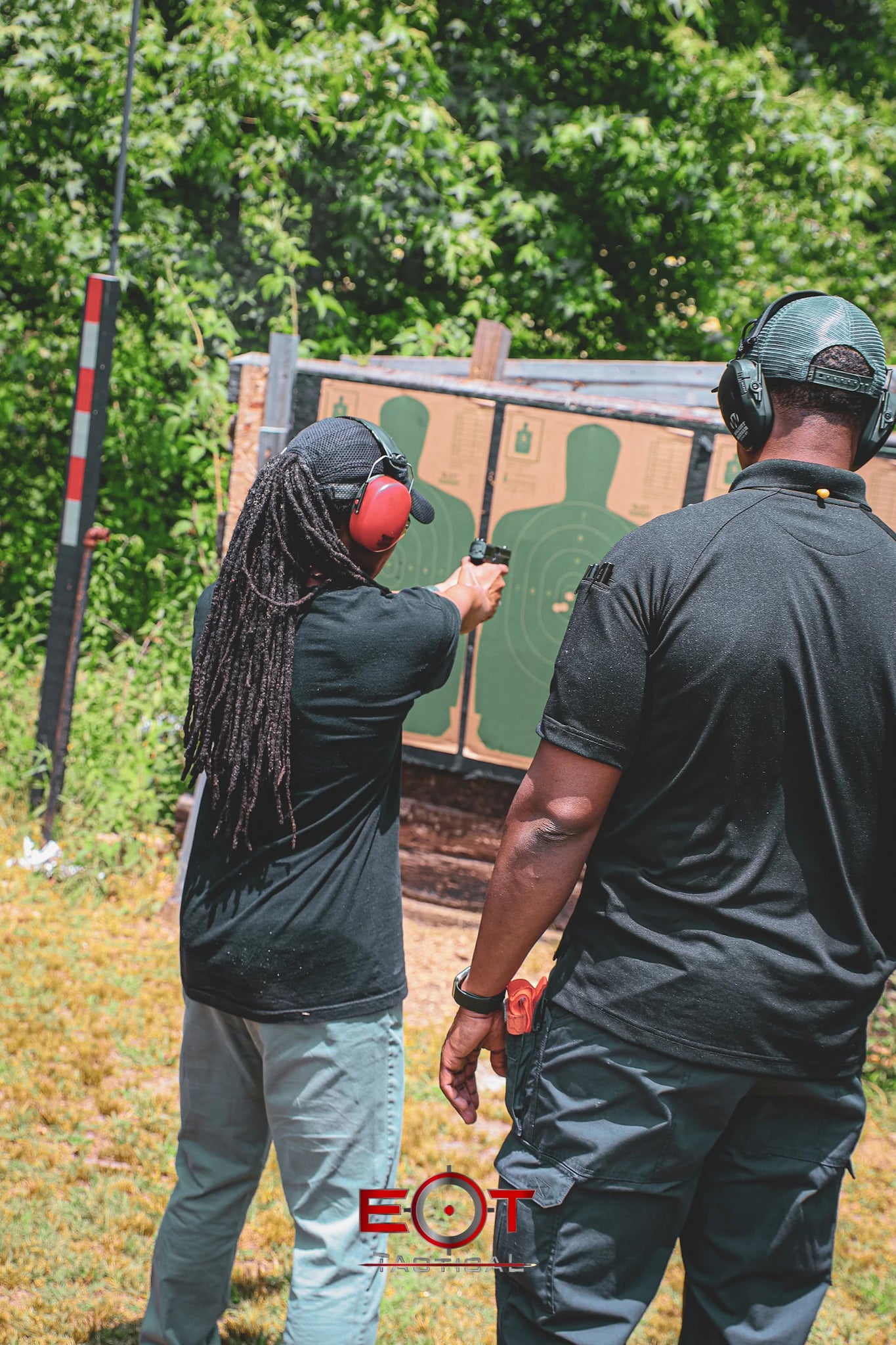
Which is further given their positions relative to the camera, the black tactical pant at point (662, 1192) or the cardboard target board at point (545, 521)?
the cardboard target board at point (545, 521)

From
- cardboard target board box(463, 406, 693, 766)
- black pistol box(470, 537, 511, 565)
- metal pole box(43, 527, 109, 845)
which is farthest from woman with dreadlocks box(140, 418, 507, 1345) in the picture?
metal pole box(43, 527, 109, 845)

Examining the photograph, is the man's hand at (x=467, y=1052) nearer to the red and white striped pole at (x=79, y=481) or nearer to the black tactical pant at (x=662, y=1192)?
the black tactical pant at (x=662, y=1192)

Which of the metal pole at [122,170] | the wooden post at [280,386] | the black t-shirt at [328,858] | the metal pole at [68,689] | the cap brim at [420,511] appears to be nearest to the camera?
the black t-shirt at [328,858]

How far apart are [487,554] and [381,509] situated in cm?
52

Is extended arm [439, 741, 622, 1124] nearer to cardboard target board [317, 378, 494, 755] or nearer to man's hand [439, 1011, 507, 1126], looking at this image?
man's hand [439, 1011, 507, 1126]

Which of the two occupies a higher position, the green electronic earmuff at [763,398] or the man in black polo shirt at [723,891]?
the green electronic earmuff at [763,398]

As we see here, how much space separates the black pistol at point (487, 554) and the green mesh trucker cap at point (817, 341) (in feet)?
2.63

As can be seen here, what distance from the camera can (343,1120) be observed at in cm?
189

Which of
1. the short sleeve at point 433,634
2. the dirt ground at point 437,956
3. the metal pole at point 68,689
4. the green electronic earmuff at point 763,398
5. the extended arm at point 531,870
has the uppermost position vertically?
the green electronic earmuff at point 763,398

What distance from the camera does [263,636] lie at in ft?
6.26

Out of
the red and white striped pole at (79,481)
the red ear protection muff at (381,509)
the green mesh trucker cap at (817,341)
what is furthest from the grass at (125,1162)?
the green mesh trucker cap at (817,341)

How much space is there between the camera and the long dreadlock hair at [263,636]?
1886 millimetres

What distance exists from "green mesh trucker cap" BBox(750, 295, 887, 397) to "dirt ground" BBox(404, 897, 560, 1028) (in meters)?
2.72

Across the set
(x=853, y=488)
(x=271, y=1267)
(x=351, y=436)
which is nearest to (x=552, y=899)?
(x=853, y=488)
